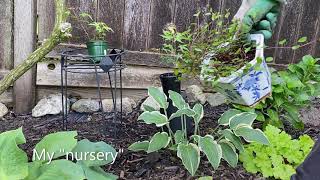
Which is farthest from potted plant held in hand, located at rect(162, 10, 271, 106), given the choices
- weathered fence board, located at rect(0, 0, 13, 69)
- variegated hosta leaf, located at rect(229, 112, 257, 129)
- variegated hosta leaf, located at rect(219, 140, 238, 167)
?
weathered fence board, located at rect(0, 0, 13, 69)

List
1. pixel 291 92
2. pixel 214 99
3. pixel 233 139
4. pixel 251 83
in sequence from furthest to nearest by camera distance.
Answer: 1. pixel 214 99
2. pixel 291 92
3. pixel 251 83
4. pixel 233 139

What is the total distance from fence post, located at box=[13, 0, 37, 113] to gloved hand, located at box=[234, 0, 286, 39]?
1.28 metres

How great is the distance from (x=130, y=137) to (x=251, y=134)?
2.44 ft

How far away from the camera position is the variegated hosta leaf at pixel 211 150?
162 centimetres

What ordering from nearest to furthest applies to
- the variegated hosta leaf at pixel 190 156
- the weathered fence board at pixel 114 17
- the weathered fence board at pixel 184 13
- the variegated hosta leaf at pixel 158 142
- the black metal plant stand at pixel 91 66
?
the variegated hosta leaf at pixel 190 156 < the variegated hosta leaf at pixel 158 142 < the black metal plant stand at pixel 91 66 < the weathered fence board at pixel 114 17 < the weathered fence board at pixel 184 13

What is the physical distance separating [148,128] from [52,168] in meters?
0.98

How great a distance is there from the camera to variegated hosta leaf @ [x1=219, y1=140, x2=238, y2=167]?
5.65ft

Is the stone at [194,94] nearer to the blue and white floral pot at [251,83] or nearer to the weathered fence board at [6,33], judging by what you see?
the blue and white floral pot at [251,83]

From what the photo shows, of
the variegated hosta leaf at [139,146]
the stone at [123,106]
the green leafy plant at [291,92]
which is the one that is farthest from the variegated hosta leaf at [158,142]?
the stone at [123,106]

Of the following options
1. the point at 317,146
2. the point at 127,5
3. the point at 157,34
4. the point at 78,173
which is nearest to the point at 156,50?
the point at 157,34

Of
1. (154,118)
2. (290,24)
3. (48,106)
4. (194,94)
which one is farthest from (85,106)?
(290,24)

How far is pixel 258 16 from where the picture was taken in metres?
1.90

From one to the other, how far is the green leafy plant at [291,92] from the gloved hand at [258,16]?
0.28 metres

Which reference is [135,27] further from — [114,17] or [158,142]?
[158,142]
